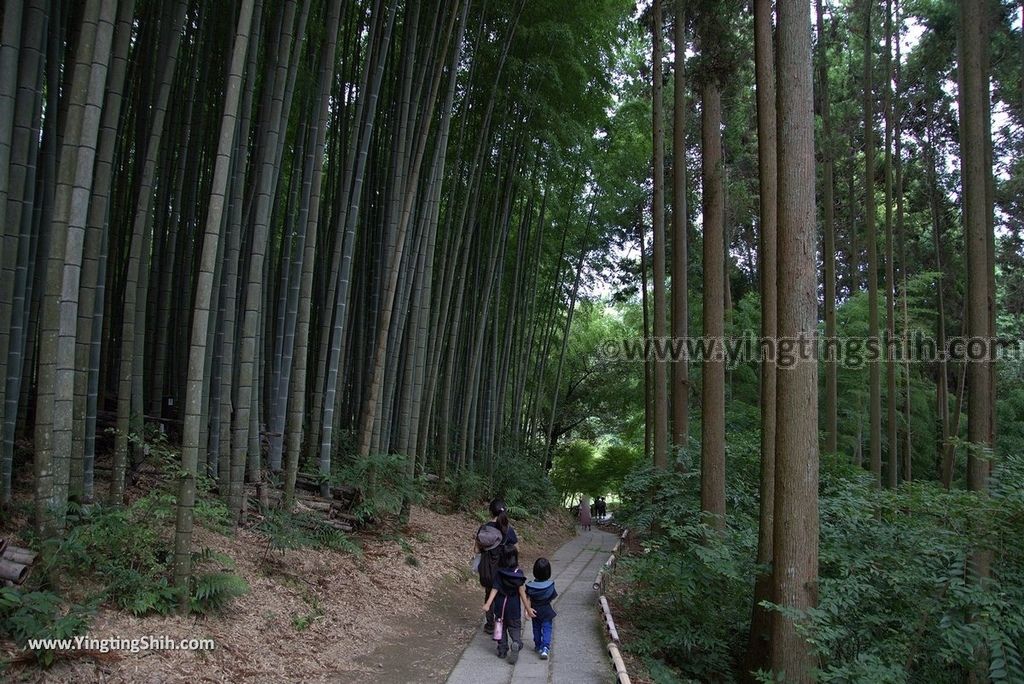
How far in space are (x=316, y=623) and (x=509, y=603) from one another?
1.32 metres

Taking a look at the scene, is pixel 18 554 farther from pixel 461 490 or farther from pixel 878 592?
pixel 461 490

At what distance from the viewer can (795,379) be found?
4125mm

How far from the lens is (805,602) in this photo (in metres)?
4.06

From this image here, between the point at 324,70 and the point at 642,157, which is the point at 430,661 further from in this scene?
the point at 642,157

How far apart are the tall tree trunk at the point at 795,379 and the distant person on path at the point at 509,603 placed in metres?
1.62

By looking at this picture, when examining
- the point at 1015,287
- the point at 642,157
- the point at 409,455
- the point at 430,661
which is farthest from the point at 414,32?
the point at 1015,287

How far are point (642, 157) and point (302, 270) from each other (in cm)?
866

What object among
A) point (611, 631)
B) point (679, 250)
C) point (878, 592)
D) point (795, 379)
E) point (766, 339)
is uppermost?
point (679, 250)

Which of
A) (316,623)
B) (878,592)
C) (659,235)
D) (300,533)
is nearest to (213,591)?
(316,623)

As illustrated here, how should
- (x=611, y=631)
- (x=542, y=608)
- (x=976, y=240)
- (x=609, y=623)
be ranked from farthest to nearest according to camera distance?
(x=976, y=240) → (x=609, y=623) → (x=611, y=631) → (x=542, y=608)

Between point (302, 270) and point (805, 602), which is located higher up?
point (302, 270)

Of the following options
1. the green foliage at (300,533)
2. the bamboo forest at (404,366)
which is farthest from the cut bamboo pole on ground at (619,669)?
the green foliage at (300,533)

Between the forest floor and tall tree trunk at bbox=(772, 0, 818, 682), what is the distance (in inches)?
85.8

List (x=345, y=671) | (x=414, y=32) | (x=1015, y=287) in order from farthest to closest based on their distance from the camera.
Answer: (x=1015, y=287) < (x=414, y=32) < (x=345, y=671)
